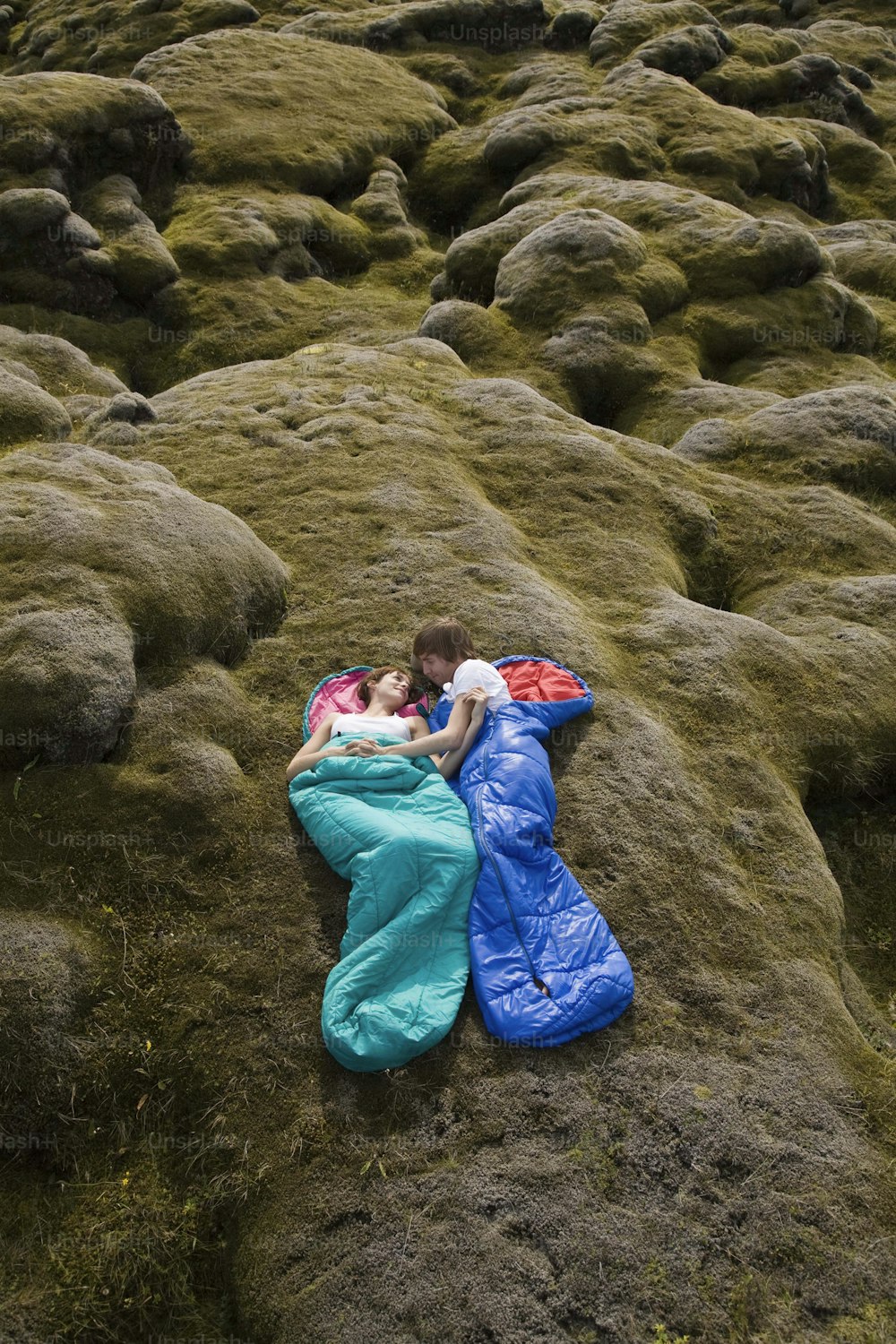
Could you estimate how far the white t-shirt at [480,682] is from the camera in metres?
10.5

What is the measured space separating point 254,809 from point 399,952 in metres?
2.49

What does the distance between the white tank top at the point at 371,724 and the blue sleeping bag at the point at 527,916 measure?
819mm

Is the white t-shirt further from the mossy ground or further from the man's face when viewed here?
the mossy ground

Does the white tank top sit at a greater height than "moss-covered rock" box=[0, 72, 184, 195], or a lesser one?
lesser

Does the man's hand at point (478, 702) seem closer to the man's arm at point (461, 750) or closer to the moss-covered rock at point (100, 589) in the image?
the man's arm at point (461, 750)

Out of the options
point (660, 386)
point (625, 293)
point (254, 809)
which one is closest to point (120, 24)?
point (625, 293)

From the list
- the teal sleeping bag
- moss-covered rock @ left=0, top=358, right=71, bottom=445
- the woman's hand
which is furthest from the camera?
moss-covered rock @ left=0, top=358, right=71, bottom=445

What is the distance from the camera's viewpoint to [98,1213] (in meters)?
7.03

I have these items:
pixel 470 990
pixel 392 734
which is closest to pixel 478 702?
pixel 392 734

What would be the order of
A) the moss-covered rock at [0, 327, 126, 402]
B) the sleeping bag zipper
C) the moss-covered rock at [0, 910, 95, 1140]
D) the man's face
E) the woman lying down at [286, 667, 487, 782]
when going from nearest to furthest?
the moss-covered rock at [0, 910, 95, 1140] < the sleeping bag zipper < the woman lying down at [286, 667, 487, 782] < the man's face < the moss-covered rock at [0, 327, 126, 402]

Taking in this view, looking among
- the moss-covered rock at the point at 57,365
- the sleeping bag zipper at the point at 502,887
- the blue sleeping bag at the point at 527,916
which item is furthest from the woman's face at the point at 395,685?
the moss-covered rock at the point at 57,365

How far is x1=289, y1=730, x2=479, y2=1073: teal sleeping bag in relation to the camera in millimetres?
7617

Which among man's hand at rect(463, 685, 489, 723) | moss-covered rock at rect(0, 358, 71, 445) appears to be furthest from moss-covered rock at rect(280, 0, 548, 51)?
man's hand at rect(463, 685, 489, 723)

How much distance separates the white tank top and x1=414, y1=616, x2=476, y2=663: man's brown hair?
0.95 m
